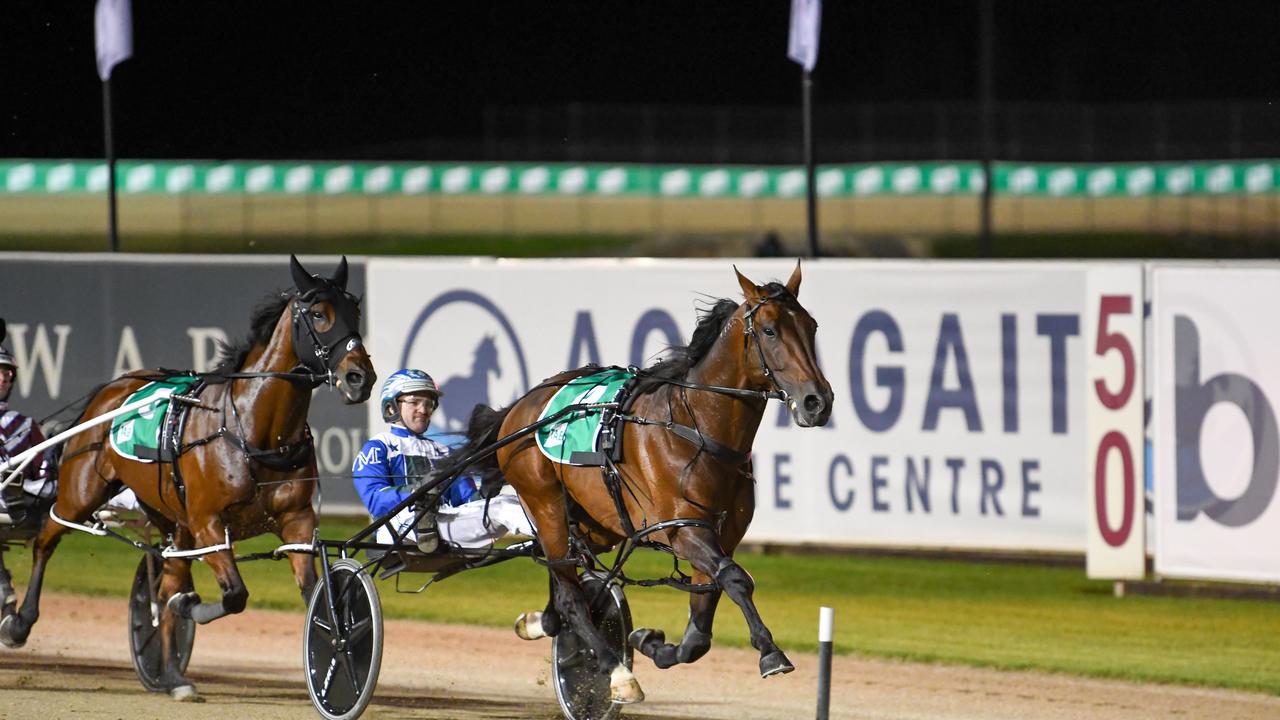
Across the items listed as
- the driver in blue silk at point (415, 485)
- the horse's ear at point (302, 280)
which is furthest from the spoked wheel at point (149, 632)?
the horse's ear at point (302, 280)

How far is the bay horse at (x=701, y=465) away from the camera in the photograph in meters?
6.21

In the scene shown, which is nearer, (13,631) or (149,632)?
(13,631)

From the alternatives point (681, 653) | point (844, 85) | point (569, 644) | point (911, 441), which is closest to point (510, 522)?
point (569, 644)

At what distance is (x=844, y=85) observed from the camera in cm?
3091

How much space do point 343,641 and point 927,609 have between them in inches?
188

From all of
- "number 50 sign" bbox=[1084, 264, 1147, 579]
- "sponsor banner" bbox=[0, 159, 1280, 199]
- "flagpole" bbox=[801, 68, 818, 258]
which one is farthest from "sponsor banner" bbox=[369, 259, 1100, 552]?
"sponsor banner" bbox=[0, 159, 1280, 199]

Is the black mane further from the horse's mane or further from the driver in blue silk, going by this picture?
the horse's mane

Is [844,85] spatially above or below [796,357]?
above

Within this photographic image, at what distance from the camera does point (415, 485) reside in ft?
24.6

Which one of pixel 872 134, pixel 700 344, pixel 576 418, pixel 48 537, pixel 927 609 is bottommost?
pixel 927 609

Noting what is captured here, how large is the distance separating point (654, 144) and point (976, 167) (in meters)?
5.29

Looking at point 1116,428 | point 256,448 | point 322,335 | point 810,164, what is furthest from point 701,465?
point 810,164

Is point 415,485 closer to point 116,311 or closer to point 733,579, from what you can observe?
point 733,579

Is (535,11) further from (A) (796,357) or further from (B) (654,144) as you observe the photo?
(A) (796,357)
